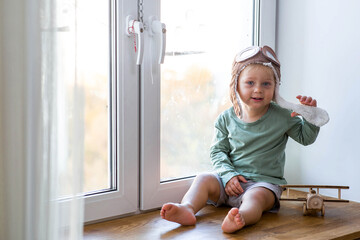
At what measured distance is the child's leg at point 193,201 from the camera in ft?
4.78

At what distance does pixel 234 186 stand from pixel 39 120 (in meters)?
0.77

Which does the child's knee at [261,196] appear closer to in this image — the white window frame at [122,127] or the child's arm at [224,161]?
the child's arm at [224,161]

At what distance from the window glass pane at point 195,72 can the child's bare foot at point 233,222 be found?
1.21ft

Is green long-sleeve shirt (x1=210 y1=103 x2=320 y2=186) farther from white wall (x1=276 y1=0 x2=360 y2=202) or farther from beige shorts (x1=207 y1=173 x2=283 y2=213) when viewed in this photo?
white wall (x1=276 y1=0 x2=360 y2=202)

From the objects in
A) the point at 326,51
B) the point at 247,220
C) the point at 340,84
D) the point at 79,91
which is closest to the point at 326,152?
the point at 340,84

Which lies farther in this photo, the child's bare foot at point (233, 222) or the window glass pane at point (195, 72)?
the window glass pane at point (195, 72)

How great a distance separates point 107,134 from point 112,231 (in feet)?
0.96

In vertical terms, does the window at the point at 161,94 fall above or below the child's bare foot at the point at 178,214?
above

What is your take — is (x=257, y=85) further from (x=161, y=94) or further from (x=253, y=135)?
(x=161, y=94)

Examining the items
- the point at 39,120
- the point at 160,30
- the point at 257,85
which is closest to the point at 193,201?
the point at 257,85

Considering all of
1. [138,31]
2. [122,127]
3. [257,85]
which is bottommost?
[122,127]

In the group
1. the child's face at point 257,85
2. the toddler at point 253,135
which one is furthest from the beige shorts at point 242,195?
the child's face at point 257,85

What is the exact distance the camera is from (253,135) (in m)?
1.71

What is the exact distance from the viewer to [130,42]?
157cm
